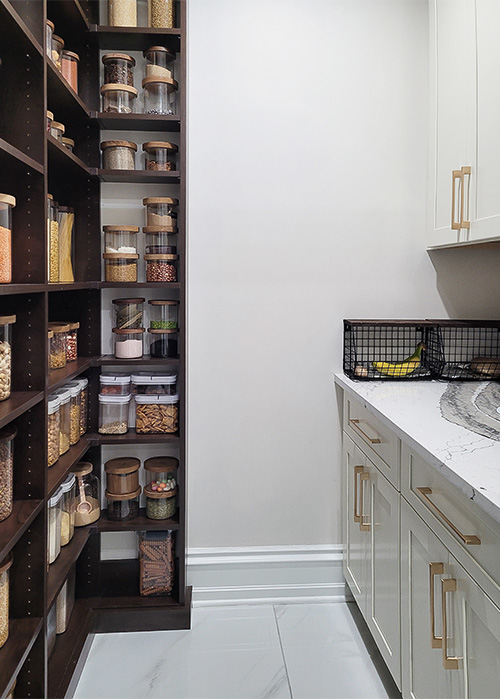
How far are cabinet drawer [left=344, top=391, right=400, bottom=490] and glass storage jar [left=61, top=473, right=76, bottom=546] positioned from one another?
3.23 ft

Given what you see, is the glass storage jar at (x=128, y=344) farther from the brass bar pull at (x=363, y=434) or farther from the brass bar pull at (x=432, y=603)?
the brass bar pull at (x=432, y=603)

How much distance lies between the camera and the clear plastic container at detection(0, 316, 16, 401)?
1.48m

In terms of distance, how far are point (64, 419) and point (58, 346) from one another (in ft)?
0.80

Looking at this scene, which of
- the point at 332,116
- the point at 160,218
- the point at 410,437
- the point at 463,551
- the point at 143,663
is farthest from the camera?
the point at 332,116

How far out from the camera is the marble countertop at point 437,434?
1.21 metres

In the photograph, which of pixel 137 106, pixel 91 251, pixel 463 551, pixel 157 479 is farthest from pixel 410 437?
pixel 137 106

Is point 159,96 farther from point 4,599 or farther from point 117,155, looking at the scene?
→ point 4,599

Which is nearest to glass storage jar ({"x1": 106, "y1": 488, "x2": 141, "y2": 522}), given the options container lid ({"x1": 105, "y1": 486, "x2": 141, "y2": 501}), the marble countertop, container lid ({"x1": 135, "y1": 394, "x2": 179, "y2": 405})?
container lid ({"x1": 105, "y1": 486, "x2": 141, "y2": 501})

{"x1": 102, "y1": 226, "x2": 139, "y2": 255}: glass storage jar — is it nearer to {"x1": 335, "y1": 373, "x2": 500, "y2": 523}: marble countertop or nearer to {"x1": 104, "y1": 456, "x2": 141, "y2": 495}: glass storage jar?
{"x1": 104, "y1": 456, "x2": 141, "y2": 495}: glass storage jar

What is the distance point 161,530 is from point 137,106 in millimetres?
1578

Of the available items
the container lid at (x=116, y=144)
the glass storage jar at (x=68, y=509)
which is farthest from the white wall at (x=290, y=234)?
the glass storage jar at (x=68, y=509)

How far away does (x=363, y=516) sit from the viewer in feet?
7.12

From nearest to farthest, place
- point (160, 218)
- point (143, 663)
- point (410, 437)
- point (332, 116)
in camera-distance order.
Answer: point (410, 437) < point (143, 663) < point (160, 218) < point (332, 116)

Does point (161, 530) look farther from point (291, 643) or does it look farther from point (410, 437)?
point (410, 437)
